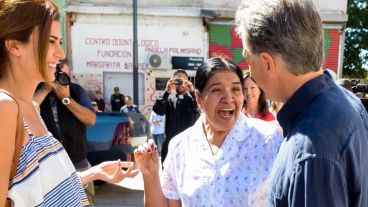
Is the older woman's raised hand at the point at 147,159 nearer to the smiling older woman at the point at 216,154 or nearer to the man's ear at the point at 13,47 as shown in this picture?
the smiling older woman at the point at 216,154

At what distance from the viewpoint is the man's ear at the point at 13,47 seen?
144 centimetres

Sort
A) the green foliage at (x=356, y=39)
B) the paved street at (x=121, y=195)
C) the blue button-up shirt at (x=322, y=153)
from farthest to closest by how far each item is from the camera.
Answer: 1. the green foliage at (x=356, y=39)
2. the paved street at (x=121, y=195)
3. the blue button-up shirt at (x=322, y=153)

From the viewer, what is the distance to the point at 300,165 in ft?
3.47

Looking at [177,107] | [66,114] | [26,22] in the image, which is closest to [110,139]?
[177,107]

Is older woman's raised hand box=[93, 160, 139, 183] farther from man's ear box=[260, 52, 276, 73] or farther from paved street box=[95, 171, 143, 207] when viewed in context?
paved street box=[95, 171, 143, 207]

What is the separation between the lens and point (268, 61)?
48.5 inches

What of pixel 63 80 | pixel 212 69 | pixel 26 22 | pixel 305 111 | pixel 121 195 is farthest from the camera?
pixel 121 195

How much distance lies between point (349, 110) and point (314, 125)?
13 cm

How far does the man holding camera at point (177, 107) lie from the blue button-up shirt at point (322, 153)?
3.77 meters

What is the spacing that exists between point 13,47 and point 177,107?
3750 mm

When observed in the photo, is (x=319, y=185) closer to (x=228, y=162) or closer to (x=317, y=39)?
(x=317, y=39)

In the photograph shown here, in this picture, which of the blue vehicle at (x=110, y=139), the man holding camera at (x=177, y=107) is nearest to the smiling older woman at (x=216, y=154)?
the man holding camera at (x=177, y=107)

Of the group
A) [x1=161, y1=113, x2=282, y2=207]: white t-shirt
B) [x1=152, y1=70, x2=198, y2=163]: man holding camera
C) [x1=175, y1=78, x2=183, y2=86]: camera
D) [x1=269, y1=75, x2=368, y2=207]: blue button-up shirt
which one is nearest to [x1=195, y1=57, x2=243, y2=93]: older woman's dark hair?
[x1=161, y1=113, x2=282, y2=207]: white t-shirt

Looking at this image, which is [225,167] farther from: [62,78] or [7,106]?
[62,78]
